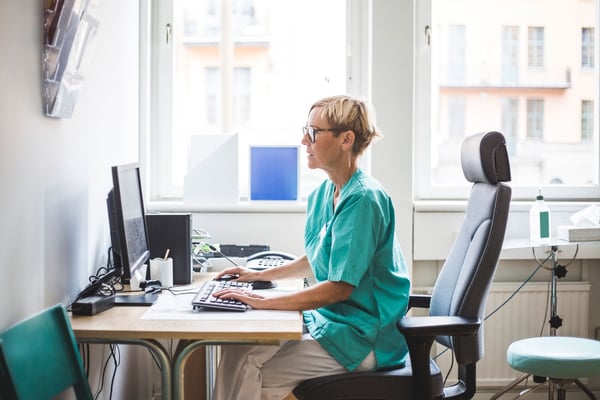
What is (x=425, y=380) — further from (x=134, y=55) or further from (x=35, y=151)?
(x=134, y=55)

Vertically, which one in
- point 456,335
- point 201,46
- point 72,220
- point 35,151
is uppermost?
point 201,46

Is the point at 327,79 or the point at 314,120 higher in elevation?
the point at 327,79

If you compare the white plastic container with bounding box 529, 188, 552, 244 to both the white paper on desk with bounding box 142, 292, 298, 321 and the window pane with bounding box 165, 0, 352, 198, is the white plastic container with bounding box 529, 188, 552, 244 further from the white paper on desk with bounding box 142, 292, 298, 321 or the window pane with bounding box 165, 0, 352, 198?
the white paper on desk with bounding box 142, 292, 298, 321

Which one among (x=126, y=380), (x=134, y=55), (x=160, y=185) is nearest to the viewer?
(x=126, y=380)

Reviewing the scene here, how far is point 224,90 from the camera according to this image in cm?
339

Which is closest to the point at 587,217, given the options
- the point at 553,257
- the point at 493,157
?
the point at 553,257

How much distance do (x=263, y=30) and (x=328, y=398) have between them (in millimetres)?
2000

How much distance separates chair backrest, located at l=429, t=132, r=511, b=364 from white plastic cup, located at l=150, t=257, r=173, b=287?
90 centimetres

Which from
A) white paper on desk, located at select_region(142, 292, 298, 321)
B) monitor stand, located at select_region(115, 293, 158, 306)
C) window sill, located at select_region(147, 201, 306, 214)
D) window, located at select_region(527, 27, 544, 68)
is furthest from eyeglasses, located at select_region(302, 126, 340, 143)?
window, located at select_region(527, 27, 544, 68)

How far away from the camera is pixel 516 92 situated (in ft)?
11.3

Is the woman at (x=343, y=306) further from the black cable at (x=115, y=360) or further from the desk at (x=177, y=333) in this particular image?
the black cable at (x=115, y=360)

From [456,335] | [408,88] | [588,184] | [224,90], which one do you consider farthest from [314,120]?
[588,184]

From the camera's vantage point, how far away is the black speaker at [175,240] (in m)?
2.49

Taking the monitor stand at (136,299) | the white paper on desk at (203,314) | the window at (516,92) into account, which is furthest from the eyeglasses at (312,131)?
the window at (516,92)
